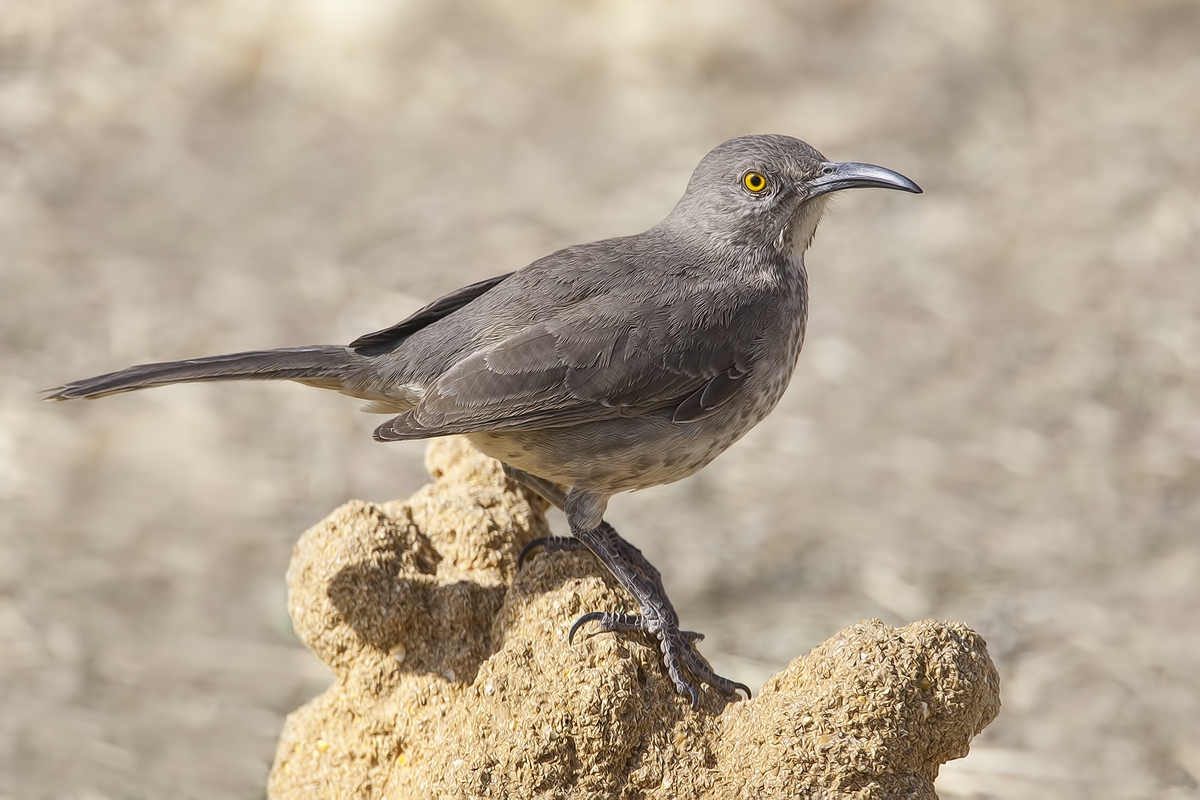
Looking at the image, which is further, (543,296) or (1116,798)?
(1116,798)

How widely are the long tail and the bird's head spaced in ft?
4.40

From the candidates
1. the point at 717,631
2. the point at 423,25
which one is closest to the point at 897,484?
the point at 717,631

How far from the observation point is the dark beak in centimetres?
449

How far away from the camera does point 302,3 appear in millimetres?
11109

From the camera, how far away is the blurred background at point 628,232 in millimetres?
6738

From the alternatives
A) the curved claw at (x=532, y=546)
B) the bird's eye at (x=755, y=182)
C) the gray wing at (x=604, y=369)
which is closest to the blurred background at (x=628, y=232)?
the curved claw at (x=532, y=546)

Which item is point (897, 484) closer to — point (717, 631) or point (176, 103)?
point (717, 631)

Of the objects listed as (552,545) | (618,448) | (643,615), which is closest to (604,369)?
(618,448)

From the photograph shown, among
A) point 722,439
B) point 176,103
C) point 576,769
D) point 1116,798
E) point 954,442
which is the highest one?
point 176,103

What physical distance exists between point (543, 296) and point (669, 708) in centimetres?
151

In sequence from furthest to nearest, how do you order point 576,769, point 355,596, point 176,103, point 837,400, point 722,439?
1. point 176,103
2. point 837,400
3. point 722,439
4. point 355,596
5. point 576,769

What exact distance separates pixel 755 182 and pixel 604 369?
0.92 metres

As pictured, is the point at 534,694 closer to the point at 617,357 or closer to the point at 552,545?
the point at 552,545

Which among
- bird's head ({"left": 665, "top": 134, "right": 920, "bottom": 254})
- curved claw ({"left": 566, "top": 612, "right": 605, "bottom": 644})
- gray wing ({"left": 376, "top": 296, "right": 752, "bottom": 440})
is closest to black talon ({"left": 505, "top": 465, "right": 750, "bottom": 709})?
curved claw ({"left": 566, "top": 612, "right": 605, "bottom": 644})
